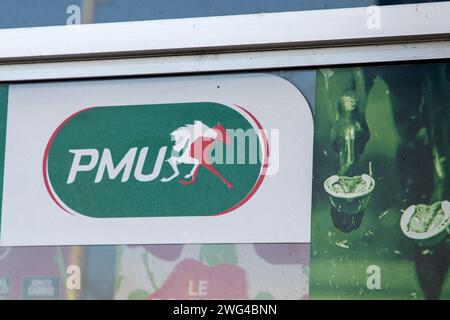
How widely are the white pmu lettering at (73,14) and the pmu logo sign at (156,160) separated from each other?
0.25 meters

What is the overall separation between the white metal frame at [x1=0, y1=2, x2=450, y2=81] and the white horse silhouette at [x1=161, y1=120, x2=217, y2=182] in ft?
0.50

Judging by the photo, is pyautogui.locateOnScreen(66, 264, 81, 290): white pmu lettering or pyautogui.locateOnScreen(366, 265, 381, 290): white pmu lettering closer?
pyautogui.locateOnScreen(366, 265, 381, 290): white pmu lettering

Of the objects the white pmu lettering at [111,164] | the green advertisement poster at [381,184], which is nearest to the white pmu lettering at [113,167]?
the white pmu lettering at [111,164]

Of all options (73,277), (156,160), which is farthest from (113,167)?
(73,277)

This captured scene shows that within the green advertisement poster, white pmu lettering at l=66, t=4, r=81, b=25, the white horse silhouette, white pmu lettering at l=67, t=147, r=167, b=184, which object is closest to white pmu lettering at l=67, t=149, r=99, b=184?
white pmu lettering at l=67, t=147, r=167, b=184

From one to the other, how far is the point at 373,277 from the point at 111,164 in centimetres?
75

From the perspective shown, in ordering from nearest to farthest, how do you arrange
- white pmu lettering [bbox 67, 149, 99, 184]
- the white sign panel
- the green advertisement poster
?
the green advertisement poster < the white sign panel < white pmu lettering [bbox 67, 149, 99, 184]

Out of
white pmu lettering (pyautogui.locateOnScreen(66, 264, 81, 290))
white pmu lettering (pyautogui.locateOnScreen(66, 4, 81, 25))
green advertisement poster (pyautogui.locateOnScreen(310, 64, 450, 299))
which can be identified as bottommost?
white pmu lettering (pyautogui.locateOnScreen(66, 264, 81, 290))

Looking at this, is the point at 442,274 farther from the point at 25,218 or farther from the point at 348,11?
the point at 25,218

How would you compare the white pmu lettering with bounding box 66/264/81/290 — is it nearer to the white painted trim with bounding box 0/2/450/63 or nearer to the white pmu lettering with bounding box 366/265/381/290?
the white painted trim with bounding box 0/2/450/63

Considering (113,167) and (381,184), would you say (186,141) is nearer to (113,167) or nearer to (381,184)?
(113,167)

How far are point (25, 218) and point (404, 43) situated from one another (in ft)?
3.64

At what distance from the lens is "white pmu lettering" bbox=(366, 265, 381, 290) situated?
262cm
